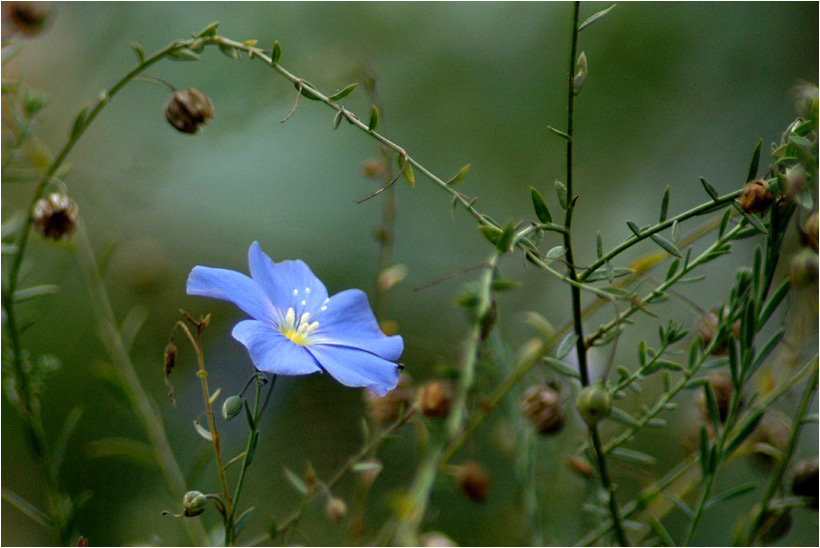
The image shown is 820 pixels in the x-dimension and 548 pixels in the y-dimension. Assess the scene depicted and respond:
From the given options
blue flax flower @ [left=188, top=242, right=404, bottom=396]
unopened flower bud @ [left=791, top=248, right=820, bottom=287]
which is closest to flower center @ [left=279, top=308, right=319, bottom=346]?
blue flax flower @ [left=188, top=242, right=404, bottom=396]

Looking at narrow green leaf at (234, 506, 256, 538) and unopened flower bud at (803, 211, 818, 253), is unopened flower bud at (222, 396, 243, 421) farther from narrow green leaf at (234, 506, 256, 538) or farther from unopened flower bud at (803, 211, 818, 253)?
unopened flower bud at (803, 211, 818, 253)

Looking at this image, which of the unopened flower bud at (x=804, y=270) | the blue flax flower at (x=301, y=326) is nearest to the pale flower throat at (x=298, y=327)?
the blue flax flower at (x=301, y=326)

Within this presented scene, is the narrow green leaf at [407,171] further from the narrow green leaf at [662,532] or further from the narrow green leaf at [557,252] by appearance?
the narrow green leaf at [662,532]

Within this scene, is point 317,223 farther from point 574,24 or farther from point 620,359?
point 574,24

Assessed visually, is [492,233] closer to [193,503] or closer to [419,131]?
[193,503]

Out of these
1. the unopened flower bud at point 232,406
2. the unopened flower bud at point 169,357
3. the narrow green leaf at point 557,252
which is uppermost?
the narrow green leaf at point 557,252

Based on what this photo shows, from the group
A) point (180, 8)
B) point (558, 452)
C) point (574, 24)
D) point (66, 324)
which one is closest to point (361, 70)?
point (574, 24)
